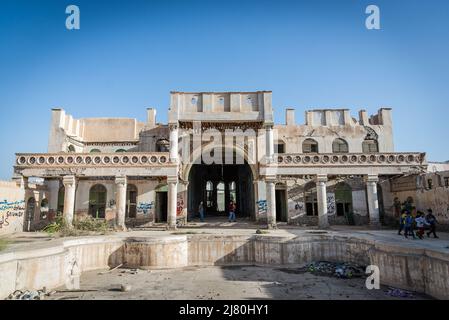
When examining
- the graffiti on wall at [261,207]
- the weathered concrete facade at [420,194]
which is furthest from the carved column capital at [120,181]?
the weathered concrete facade at [420,194]

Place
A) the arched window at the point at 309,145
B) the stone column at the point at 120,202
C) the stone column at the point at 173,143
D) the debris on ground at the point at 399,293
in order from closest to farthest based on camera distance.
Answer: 1. the debris on ground at the point at 399,293
2. the stone column at the point at 120,202
3. the stone column at the point at 173,143
4. the arched window at the point at 309,145

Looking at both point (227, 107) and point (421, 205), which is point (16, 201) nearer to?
point (227, 107)

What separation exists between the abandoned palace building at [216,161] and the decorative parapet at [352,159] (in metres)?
0.07

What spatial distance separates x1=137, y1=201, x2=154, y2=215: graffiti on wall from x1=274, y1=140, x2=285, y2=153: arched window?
10829 millimetres

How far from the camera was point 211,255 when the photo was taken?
1370 cm

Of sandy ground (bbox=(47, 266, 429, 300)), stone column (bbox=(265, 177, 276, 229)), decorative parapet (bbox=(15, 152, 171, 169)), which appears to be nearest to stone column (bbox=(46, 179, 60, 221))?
decorative parapet (bbox=(15, 152, 171, 169))

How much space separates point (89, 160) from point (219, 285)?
41.1 feet

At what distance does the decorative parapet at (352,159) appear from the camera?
1834cm

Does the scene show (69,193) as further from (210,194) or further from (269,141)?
(210,194)

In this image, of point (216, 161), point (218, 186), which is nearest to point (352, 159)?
point (216, 161)

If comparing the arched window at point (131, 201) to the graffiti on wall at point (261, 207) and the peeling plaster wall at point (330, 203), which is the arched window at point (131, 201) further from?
the peeling plaster wall at point (330, 203)

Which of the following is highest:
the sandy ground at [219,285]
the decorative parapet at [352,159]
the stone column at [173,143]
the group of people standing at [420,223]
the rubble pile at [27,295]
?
the stone column at [173,143]

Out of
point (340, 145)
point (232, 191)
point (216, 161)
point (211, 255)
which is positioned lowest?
point (211, 255)
